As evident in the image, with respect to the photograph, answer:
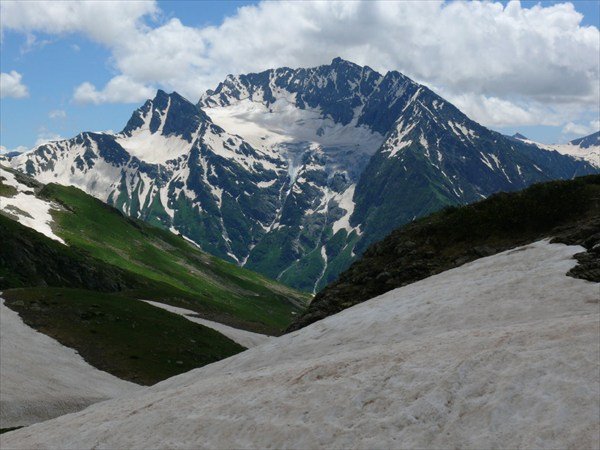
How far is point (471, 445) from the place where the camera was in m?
15.4

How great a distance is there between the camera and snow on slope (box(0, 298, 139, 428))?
158 feet

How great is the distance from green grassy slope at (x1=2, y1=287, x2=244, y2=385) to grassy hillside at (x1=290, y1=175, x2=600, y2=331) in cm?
3431

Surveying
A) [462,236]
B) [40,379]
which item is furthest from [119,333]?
[462,236]

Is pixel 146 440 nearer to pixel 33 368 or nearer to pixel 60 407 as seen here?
pixel 60 407

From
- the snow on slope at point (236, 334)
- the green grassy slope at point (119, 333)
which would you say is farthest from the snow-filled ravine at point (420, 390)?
the snow on slope at point (236, 334)

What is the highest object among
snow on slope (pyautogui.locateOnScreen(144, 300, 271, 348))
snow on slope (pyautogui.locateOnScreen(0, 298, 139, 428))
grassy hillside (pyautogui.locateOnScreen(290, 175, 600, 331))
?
grassy hillside (pyautogui.locateOnScreen(290, 175, 600, 331))

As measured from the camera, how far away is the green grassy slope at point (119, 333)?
70062 mm

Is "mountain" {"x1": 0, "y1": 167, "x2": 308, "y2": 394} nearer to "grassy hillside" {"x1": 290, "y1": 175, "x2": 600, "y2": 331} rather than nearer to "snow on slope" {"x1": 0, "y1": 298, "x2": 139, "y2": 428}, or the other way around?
"snow on slope" {"x1": 0, "y1": 298, "x2": 139, "y2": 428}

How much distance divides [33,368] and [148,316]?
1360 inches

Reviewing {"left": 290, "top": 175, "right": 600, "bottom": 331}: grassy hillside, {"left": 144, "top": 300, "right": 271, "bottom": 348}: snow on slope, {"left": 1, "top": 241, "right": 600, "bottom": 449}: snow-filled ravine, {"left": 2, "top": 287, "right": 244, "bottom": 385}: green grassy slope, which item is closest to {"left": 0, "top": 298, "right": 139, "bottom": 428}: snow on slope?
{"left": 2, "top": 287, "right": 244, "bottom": 385}: green grassy slope

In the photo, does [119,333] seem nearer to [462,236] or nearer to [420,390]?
[462,236]

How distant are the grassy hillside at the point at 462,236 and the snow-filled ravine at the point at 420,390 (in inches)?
330

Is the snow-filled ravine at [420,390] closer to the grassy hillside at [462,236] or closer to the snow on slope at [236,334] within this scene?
the grassy hillside at [462,236]

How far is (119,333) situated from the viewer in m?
78.9
